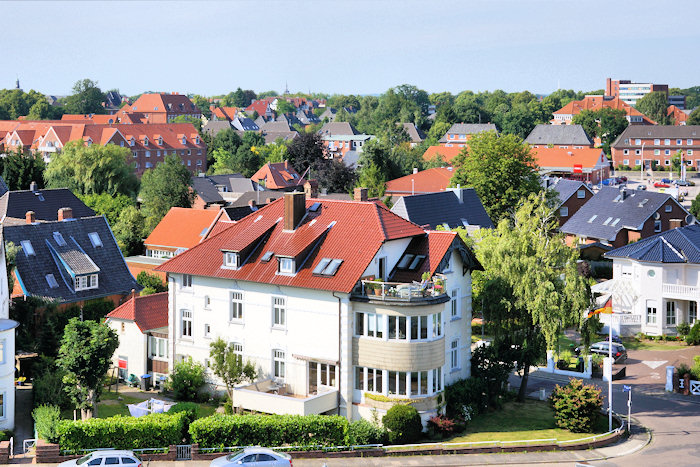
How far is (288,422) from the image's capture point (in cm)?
3744

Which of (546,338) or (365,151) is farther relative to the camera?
(365,151)

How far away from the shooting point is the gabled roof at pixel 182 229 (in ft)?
238

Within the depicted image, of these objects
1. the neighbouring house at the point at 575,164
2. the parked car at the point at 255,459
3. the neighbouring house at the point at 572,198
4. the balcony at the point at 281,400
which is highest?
the neighbouring house at the point at 575,164

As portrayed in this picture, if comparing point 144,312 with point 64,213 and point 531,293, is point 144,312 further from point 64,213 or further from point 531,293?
point 531,293

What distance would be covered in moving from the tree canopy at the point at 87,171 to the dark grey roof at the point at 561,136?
3980 inches

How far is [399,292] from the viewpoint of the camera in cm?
3947

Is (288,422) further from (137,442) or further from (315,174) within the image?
(315,174)

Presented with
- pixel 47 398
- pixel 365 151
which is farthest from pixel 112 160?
pixel 47 398

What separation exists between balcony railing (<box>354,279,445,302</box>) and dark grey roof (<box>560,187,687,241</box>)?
45793mm

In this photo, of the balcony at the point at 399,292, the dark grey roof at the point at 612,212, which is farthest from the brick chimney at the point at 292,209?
the dark grey roof at the point at 612,212

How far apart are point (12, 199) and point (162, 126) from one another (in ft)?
263

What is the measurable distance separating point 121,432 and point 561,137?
150 m

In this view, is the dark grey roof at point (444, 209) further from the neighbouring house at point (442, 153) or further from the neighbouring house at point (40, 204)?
the neighbouring house at point (442, 153)

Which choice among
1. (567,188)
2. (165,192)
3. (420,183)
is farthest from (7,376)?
(420,183)
